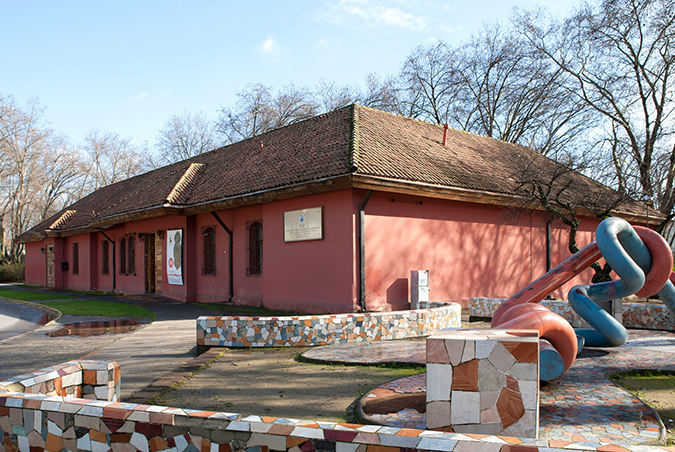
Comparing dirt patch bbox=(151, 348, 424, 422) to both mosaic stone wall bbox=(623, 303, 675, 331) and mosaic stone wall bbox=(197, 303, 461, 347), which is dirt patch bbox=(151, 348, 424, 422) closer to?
mosaic stone wall bbox=(197, 303, 461, 347)

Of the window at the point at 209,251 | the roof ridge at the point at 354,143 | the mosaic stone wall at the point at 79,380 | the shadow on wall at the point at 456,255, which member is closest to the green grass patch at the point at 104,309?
the window at the point at 209,251

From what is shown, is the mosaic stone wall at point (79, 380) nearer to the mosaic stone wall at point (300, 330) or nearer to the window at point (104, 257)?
the mosaic stone wall at point (300, 330)

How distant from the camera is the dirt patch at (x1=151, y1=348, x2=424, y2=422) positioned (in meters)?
5.35

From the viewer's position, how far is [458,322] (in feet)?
36.1

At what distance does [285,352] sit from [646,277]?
514 cm

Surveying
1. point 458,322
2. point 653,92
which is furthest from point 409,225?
point 653,92

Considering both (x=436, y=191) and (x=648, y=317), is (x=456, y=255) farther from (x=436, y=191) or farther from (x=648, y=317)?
(x=648, y=317)

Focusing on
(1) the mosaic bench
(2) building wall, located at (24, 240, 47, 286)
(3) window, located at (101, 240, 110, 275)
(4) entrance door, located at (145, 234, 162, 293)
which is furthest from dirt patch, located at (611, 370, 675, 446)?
(2) building wall, located at (24, 240, 47, 286)

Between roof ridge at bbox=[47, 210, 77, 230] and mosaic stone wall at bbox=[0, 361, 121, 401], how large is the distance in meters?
Answer: 27.4

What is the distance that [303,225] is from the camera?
14250 millimetres

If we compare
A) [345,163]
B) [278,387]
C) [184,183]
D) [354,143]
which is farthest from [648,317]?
[184,183]

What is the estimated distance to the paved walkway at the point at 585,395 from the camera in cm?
425

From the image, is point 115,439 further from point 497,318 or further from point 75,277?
point 75,277

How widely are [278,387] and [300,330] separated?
260 cm
